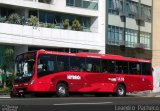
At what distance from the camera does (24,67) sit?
98.7 feet

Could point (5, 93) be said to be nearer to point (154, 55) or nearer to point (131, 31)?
point (131, 31)

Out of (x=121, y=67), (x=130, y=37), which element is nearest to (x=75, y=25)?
(x=130, y=37)

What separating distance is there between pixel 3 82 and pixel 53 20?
10104 millimetres

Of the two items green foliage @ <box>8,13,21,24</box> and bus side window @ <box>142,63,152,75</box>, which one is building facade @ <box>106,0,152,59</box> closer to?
green foliage @ <box>8,13,21,24</box>

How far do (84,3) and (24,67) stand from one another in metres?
20.1

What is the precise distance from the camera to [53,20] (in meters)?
46.9

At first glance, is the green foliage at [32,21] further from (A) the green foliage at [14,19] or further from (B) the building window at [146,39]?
(B) the building window at [146,39]

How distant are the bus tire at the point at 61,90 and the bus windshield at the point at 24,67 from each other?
236cm

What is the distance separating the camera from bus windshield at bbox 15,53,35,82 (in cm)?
2947

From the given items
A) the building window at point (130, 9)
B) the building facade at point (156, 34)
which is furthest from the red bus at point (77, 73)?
the building facade at point (156, 34)

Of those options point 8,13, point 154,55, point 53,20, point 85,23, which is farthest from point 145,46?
point 8,13

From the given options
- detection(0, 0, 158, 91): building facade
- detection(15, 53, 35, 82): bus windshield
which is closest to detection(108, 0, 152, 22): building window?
detection(0, 0, 158, 91): building facade

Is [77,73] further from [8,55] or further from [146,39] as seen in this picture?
[146,39]

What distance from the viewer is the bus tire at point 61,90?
30703 millimetres
